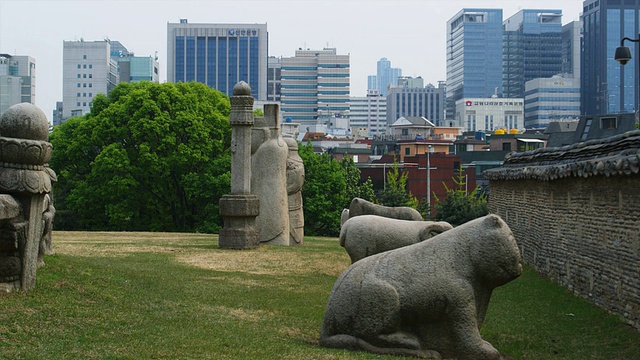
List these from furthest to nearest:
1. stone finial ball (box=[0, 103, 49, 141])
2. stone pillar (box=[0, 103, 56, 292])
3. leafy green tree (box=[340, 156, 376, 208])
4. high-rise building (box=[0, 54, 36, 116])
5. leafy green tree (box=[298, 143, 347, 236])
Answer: high-rise building (box=[0, 54, 36, 116]), leafy green tree (box=[340, 156, 376, 208]), leafy green tree (box=[298, 143, 347, 236]), stone finial ball (box=[0, 103, 49, 141]), stone pillar (box=[0, 103, 56, 292])

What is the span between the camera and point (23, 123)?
1166 centimetres

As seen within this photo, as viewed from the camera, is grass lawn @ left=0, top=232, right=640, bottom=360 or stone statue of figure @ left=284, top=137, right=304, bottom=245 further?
stone statue of figure @ left=284, top=137, right=304, bottom=245

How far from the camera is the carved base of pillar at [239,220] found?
2394cm

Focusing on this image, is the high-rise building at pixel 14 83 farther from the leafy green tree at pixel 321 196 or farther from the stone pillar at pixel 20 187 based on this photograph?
the stone pillar at pixel 20 187

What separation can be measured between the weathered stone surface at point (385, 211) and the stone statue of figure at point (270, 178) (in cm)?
637

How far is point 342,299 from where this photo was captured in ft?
35.0

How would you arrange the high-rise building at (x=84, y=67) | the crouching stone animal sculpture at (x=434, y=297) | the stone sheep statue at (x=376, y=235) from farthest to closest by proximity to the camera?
the high-rise building at (x=84, y=67) < the stone sheep statue at (x=376, y=235) < the crouching stone animal sculpture at (x=434, y=297)

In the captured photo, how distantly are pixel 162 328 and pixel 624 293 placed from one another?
23.7 feet

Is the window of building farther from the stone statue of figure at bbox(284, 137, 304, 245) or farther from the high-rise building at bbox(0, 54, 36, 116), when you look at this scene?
the high-rise building at bbox(0, 54, 36, 116)

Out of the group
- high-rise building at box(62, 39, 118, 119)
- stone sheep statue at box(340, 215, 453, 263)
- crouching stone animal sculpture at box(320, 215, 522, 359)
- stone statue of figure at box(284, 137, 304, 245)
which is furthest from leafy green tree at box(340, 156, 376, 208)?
high-rise building at box(62, 39, 118, 119)

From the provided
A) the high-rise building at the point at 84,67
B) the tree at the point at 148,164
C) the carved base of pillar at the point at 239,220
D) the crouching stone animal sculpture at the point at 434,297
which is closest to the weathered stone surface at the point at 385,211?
the carved base of pillar at the point at 239,220

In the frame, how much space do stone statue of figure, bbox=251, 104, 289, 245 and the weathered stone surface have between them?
637cm

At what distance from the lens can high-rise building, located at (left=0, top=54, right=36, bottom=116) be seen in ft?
400

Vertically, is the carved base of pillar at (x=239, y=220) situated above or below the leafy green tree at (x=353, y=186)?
below
